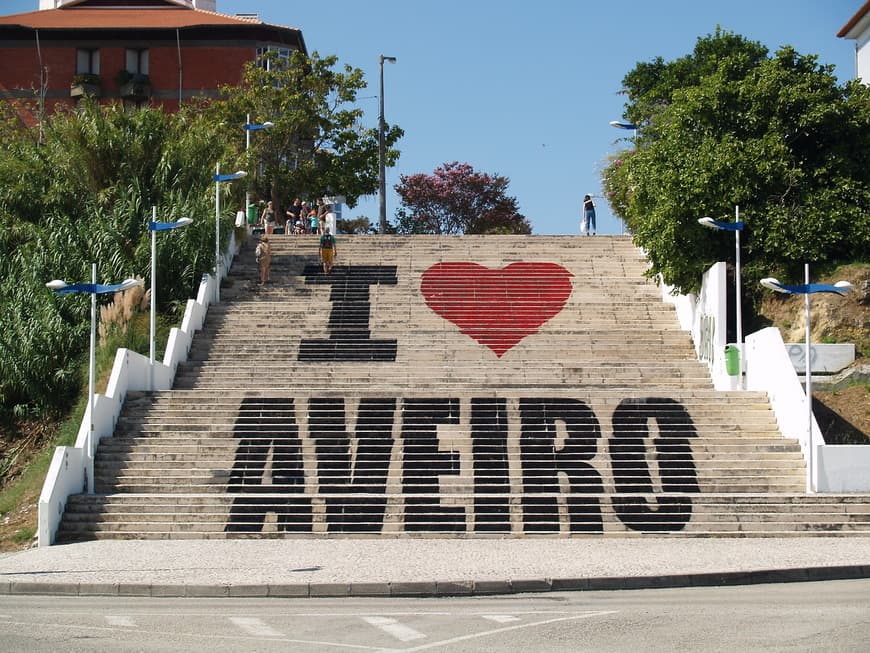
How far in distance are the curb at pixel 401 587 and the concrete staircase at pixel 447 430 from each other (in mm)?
4829

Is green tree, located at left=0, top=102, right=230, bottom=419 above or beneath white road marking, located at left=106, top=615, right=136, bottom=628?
above

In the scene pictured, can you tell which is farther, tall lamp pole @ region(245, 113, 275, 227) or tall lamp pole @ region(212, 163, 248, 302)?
tall lamp pole @ region(245, 113, 275, 227)

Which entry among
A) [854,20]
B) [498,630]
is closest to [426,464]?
[498,630]

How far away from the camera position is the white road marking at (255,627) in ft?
40.3

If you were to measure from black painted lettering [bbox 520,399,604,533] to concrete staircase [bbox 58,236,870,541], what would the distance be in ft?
0.14

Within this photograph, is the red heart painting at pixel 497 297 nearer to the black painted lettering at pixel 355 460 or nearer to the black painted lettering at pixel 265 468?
the black painted lettering at pixel 355 460

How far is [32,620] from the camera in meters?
13.4

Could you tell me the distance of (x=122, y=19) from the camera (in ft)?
205

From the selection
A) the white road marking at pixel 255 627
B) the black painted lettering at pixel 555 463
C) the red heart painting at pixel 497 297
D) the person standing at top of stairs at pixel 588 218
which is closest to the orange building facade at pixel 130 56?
the person standing at top of stairs at pixel 588 218

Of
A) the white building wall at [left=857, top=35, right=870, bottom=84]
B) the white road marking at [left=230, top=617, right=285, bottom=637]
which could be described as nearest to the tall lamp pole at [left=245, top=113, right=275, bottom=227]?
the white building wall at [left=857, top=35, right=870, bottom=84]

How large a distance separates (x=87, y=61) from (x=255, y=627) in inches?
2104

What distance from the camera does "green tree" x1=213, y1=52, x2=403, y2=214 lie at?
50656 mm

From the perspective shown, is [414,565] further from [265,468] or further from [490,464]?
[265,468]

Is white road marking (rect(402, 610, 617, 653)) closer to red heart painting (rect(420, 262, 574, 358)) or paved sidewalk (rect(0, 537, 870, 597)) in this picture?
paved sidewalk (rect(0, 537, 870, 597))
